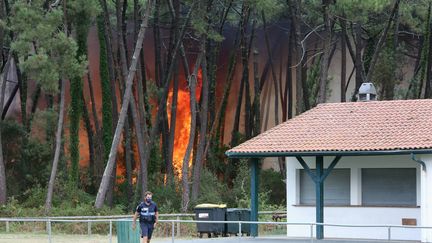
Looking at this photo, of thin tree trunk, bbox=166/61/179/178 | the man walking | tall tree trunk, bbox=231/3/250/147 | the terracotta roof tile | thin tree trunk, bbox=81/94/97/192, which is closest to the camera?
the man walking

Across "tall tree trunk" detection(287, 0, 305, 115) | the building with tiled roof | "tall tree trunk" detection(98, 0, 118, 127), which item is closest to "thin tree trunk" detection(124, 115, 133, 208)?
"tall tree trunk" detection(98, 0, 118, 127)

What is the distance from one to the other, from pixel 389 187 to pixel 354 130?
2445 millimetres

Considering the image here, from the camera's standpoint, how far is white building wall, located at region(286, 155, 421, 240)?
120 ft

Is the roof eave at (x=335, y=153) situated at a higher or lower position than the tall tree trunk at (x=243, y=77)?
lower

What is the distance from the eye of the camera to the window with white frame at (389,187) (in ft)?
121

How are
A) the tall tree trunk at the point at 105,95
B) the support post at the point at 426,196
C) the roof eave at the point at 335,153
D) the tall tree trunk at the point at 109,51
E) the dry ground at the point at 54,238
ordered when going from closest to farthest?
the support post at the point at 426,196 < the roof eave at the point at 335,153 < the dry ground at the point at 54,238 < the tall tree trunk at the point at 109,51 < the tall tree trunk at the point at 105,95

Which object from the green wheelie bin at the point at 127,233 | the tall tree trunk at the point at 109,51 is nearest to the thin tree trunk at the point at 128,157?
the tall tree trunk at the point at 109,51

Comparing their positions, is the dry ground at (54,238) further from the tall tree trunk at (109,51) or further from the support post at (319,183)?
the tall tree trunk at (109,51)

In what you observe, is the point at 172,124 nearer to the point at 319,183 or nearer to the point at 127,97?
the point at 127,97

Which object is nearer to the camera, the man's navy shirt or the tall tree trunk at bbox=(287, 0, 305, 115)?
the man's navy shirt

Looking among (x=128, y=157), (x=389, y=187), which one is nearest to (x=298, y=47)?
(x=128, y=157)

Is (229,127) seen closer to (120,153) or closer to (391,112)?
(120,153)

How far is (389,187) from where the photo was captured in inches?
1470

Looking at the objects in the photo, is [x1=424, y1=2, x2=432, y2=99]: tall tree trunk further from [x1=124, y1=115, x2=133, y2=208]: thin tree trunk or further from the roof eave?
the roof eave
